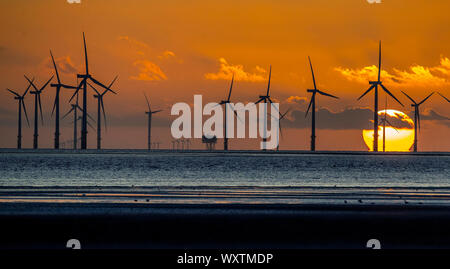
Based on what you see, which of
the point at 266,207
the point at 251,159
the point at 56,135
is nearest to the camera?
the point at 266,207

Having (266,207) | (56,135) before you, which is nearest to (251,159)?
(56,135)

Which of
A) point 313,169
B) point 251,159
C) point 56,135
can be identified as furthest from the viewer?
point 56,135

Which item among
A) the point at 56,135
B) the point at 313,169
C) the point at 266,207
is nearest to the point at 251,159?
the point at 313,169

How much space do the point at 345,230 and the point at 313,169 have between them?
7866 centimetres

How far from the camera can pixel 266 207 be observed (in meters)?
6.68

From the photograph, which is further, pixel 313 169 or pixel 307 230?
pixel 313 169
